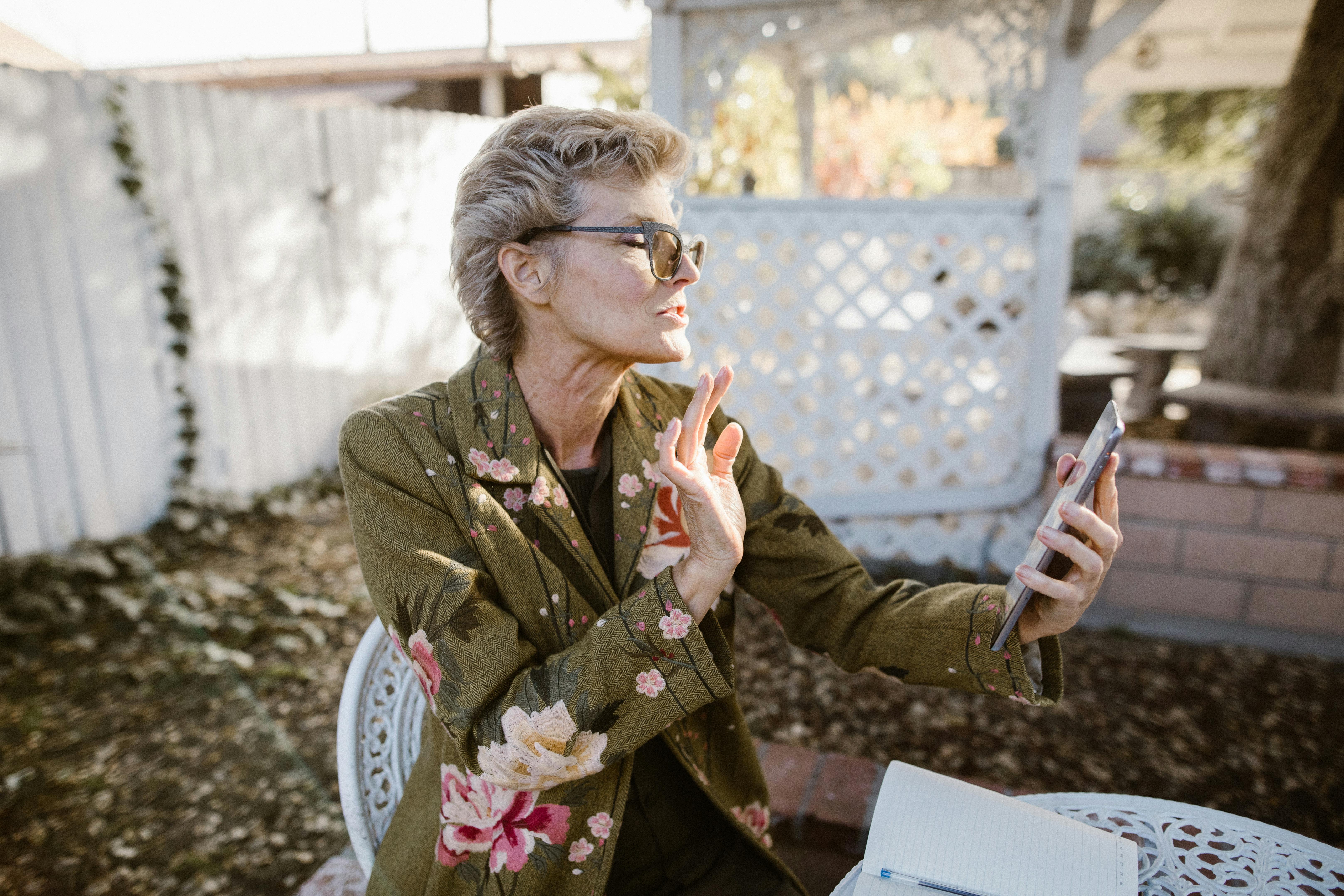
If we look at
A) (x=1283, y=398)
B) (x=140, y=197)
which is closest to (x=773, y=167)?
(x=1283, y=398)

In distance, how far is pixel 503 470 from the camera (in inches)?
50.4

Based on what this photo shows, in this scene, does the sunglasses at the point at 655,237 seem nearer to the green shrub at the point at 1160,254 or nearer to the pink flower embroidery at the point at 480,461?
A: the pink flower embroidery at the point at 480,461

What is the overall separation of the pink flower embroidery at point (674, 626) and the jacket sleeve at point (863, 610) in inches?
16.7

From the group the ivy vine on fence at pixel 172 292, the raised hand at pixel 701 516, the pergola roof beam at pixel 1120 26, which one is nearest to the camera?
the raised hand at pixel 701 516

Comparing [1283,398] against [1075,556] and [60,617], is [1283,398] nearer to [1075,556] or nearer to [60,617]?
[1075,556]

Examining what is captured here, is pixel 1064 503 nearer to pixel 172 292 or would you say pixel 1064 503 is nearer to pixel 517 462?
pixel 517 462

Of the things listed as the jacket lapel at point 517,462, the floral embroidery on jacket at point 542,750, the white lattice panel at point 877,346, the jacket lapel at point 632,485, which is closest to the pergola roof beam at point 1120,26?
the white lattice panel at point 877,346

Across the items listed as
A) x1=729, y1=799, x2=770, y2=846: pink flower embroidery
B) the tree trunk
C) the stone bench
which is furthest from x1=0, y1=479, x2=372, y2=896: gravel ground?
the tree trunk

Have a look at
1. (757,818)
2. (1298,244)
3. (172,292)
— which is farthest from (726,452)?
(1298,244)

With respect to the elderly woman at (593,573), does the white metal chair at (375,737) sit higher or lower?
lower

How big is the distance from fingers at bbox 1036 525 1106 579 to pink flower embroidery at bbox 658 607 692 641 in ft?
1.57

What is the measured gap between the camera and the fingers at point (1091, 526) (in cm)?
103

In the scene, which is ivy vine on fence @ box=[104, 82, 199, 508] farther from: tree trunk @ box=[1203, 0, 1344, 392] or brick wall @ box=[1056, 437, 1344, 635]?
tree trunk @ box=[1203, 0, 1344, 392]

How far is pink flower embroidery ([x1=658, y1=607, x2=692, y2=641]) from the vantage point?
3.54 ft
